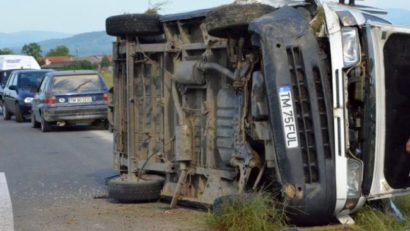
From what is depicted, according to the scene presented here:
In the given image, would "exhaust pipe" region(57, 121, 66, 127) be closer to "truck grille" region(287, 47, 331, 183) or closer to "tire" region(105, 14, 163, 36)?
"tire" region(105, 14, 163, 36)

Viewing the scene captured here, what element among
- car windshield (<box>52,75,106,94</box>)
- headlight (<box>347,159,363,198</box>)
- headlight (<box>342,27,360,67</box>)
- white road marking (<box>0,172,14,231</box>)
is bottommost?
car windshield (<box>52,75,106,94</box>)

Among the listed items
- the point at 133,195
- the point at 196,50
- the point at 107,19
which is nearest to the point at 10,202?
the point at 133,195

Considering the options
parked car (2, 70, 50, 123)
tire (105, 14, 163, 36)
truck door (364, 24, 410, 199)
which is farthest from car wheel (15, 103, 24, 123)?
truck door (364, 24, 410, 199)

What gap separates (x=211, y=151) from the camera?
28.0 feet

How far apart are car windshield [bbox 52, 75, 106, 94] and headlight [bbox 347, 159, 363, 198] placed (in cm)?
1528

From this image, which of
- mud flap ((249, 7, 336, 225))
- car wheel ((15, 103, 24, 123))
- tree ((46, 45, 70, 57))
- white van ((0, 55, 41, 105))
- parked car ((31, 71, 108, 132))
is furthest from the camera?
tree ((46, 45, 70, 57))

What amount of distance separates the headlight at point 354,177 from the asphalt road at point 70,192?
58.4 inches

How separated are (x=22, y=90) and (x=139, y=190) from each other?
18.5 meters

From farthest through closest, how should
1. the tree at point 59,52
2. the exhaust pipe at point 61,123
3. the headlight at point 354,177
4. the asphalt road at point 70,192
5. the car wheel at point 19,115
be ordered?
1. the tree at point 59,52
2. the car wheel at point 19,115
3. the exhaust pipe at point 61,123
4. the asphalt road at point 70,192
5. the headlight at point 354,177

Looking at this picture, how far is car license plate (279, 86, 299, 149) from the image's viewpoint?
680 centimetres

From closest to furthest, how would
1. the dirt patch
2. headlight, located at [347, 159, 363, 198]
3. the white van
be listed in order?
headlight, located at [347, 159, 363, 198] < the dirt patch < the white van

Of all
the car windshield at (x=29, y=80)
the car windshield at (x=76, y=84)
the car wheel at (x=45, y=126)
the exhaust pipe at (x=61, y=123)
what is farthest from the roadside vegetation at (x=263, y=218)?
the car windshield at (x=29, y=80)

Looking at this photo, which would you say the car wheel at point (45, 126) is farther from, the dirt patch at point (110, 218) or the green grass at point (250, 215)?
the green grass at point (250, 215)

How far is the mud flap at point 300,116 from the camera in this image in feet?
22.3
